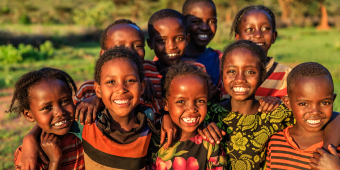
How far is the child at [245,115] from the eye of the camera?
94.7 inches

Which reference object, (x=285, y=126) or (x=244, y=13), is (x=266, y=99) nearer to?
(x=285, y=126)

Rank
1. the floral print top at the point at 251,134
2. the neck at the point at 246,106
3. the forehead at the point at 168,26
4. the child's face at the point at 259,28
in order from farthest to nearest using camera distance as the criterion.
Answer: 1. the child's face at the point at 259,28
2. the forehead at the point at 168,26
3. the neck at the point at 246,106
4. the floral print top at the point at 251,134

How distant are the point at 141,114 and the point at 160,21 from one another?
1182 mm

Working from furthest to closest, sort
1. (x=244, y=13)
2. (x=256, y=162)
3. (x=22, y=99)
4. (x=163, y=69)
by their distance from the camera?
1. (x=244, y=13)
2. (x=163, y=69)
3. (x=256, y=162)
4. (x=22, y=99)

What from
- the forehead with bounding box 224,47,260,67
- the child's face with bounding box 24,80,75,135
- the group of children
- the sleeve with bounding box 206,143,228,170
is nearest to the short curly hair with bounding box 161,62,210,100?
the group of children

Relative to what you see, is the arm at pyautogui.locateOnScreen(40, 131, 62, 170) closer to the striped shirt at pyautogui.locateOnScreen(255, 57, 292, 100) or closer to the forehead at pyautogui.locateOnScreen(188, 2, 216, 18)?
the striped shirt at pyautogui.locateOnScreen(255, 57, 292, 100)

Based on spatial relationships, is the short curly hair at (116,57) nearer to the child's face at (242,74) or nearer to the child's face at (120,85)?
the child's face at (120,85)

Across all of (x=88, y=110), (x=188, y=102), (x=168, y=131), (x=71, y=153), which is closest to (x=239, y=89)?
(x=188, y=102)

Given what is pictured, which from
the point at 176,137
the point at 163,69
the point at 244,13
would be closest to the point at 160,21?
the point at 163,69

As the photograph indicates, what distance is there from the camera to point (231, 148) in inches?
95.6

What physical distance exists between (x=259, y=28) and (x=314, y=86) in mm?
1225

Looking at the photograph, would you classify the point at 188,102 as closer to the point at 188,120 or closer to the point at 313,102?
the point at 188,120

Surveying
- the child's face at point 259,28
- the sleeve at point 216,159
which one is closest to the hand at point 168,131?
the sleeve at point 216,159

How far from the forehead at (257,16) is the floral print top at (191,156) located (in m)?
1.61
